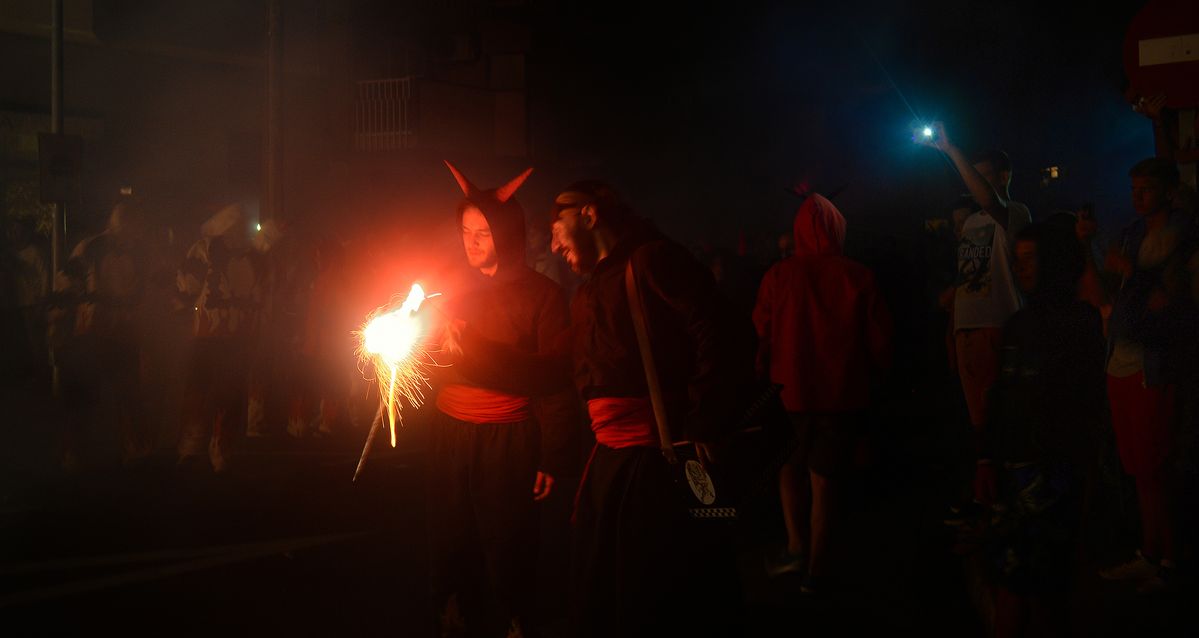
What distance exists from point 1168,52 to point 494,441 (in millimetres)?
4805

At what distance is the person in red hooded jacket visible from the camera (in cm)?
578

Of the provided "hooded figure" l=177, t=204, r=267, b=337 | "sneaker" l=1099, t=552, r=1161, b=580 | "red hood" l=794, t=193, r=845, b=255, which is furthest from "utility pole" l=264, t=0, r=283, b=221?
"sneaker" l=1099, t=552, r=1161, b=580

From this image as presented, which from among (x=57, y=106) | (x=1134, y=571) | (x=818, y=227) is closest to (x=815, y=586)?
(x=1134, y=571)

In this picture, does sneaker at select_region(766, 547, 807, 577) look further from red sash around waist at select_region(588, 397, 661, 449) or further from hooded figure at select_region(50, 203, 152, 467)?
hooded figure at select_region(50, 203, 152, 467)

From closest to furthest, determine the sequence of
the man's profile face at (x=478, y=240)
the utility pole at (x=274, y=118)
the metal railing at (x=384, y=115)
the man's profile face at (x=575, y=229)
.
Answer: the man's profile face at (x=575, y=229)
the man's profile face at (x=478, y=240)
the utility pole at (x=274, y=118)
the metal railing at (x=384, y=115)

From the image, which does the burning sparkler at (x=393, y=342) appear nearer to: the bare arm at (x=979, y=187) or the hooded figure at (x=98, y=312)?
the bare arm at (x=979, y=187)

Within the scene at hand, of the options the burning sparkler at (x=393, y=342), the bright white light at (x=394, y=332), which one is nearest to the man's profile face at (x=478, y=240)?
the burning sparkler at (x=393, y=342)

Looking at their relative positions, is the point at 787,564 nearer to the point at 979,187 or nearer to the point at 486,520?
the point at 486,520

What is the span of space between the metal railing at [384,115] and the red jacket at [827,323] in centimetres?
2029

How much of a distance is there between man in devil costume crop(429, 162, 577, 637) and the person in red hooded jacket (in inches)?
64.6

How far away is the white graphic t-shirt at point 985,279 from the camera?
268 inches

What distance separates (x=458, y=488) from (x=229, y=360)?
5623mm

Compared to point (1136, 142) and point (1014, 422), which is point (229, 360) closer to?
point (1014, 422)

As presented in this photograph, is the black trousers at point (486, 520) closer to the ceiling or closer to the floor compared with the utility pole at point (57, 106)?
closer to the floor
